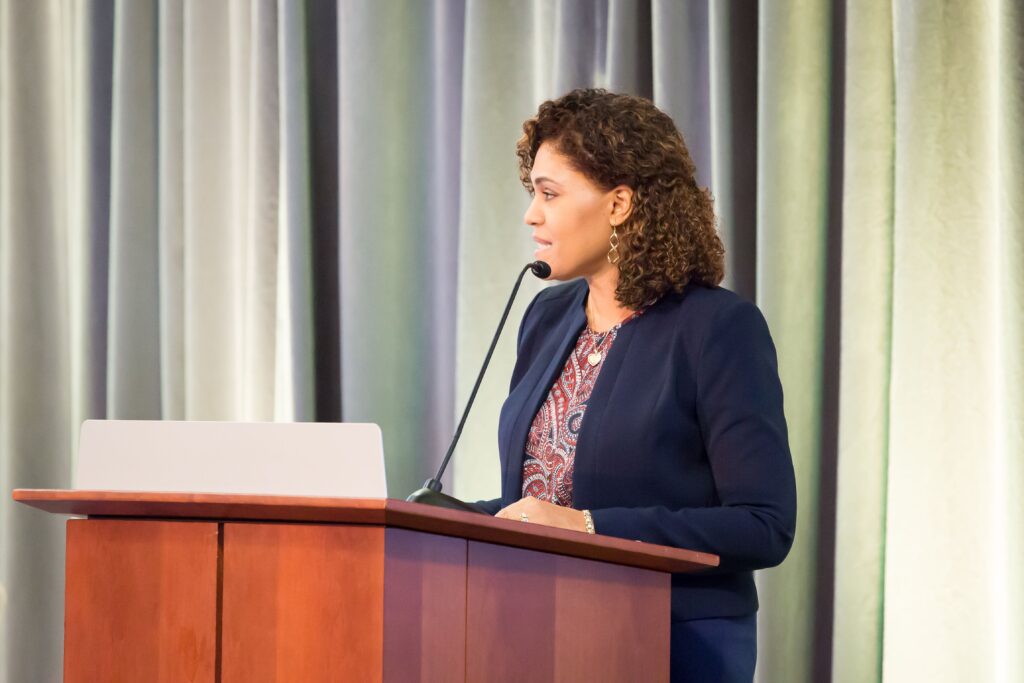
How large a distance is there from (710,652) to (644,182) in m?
0.79

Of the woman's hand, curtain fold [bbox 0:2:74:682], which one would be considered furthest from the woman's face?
curtain fold [bbox 0:2:74:682]

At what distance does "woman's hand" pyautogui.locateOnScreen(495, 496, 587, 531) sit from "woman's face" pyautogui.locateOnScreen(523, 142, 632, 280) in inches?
23.2

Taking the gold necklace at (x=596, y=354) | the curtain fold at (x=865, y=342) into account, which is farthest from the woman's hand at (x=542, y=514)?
the curtain fold at (x=865, y=342)

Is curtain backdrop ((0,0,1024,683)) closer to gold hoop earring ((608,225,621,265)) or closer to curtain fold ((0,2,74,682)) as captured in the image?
curtain fold ((0,2,74,682))

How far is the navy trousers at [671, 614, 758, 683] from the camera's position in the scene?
5.64 ft

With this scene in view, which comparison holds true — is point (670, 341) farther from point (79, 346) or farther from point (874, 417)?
point (79, 346)

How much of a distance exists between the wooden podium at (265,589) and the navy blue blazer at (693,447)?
455mm

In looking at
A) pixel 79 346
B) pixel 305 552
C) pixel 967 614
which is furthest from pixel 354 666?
pixel 79 346

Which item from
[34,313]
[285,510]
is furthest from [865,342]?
[34,313]

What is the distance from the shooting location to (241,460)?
1.18m

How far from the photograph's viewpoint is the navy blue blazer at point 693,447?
1698 mm

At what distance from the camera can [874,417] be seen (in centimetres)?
248

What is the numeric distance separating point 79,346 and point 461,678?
257 cm

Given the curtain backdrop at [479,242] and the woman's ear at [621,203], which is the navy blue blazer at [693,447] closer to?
the woman's ear at [621,203]
